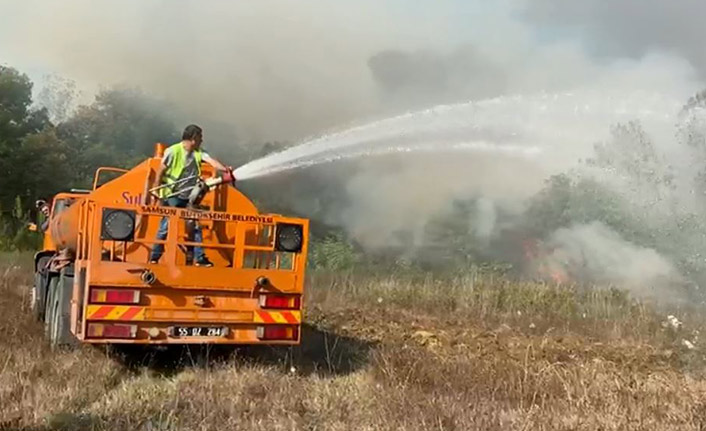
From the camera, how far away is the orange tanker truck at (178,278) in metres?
8.05

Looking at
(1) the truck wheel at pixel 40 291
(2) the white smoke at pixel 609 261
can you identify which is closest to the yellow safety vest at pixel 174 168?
(1) the truck wheel at pixel 40 291

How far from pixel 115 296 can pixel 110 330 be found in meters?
0.32

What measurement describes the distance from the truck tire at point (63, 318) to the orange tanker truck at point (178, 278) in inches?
0.5

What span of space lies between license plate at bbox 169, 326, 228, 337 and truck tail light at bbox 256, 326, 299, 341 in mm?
367

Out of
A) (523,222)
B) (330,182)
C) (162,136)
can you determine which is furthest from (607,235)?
(162,136)

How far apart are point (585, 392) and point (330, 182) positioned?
48.0 feet

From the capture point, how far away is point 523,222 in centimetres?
2642

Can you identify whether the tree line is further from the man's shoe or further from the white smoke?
the man's shoe

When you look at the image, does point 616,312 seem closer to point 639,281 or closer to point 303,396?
point 639,281

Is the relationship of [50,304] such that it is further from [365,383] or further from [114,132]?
[114,132]

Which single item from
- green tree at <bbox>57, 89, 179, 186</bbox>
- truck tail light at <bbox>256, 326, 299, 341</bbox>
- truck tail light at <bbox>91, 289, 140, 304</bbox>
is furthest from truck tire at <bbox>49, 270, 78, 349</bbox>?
green tree at <bbox>57, 89, 179, 186</bbox>

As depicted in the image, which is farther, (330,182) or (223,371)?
(330,182)

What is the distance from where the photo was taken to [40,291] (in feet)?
38.2

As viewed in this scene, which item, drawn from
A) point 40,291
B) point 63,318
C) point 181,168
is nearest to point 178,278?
point 181,168
